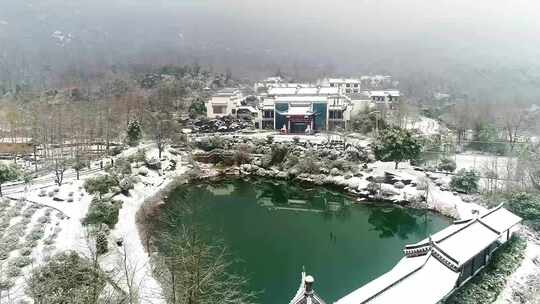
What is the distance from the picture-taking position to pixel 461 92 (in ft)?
152

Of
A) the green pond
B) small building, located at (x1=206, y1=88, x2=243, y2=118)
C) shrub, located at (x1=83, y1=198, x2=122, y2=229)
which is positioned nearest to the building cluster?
small building, located at (x1=206, y1=88, x2=243, y2=118)

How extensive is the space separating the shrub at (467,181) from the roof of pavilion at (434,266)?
24.1 ft

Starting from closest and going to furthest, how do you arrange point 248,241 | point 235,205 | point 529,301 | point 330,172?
point 529,301 → point 248,241 → point 235,205 → point 330,172

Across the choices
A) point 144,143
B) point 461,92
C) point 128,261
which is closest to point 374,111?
point 461,92

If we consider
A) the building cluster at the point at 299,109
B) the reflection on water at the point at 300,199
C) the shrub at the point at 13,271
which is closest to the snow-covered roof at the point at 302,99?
the building cluster at the point at 299,109

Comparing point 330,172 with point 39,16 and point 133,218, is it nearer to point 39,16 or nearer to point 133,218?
point 133,218

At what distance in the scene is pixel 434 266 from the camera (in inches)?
466

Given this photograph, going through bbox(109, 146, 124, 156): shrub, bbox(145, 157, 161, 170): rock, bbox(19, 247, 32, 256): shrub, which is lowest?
bbox(19, 247, 32, 256): shrub

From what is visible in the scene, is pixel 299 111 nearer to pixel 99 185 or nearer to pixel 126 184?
pixel 126 184

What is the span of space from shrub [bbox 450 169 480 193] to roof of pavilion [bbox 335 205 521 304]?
24.1 ft

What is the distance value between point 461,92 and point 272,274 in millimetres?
38980

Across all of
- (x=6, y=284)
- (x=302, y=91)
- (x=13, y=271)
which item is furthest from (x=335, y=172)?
(x=6, y=284)

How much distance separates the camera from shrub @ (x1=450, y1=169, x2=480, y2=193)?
21.7 metres

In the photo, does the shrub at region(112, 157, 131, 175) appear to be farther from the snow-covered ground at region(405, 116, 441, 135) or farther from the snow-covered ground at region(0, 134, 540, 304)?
the snow-covered ground at region(405, 116, 441, 135)
